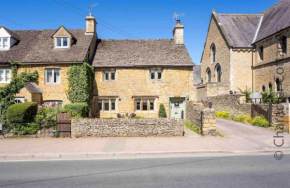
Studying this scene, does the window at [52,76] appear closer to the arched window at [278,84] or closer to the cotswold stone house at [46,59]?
the cotswold stone house at [46,59]

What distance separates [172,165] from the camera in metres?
7.43

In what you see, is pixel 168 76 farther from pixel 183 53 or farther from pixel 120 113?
pixel 120 113

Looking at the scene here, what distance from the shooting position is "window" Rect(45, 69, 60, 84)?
19.2 metres

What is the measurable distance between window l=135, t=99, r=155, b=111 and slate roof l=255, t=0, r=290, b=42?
16.8m

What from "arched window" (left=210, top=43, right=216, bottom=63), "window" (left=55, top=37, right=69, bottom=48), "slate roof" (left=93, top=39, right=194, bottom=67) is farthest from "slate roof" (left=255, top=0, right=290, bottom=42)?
"window" (left=55, top=37, right=69, bottom=48)

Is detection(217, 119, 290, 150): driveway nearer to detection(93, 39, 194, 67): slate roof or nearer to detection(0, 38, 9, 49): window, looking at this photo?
detection(93, 39, 194, 67): slate roof

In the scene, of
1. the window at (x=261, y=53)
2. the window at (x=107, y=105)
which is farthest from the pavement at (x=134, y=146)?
the window at (x=261, y=53)

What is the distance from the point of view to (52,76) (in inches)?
755

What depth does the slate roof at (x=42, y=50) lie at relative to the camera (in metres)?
19.0

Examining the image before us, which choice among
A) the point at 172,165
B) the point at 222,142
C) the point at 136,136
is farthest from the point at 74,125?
the point at 222,142

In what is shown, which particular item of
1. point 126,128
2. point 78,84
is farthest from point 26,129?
point 78,84

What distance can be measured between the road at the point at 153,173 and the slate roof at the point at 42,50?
514 inches

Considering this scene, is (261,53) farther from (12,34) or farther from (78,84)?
(12,34)

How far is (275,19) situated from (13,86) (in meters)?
30.9
